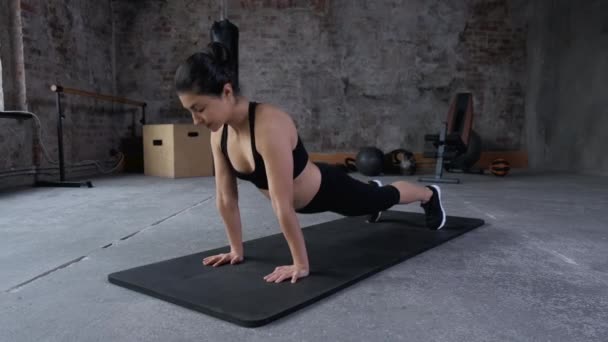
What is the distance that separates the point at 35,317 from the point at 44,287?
26cm

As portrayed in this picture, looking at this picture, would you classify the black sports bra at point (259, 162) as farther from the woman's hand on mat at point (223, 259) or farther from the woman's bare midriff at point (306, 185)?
the woman's hand on mat at point (223, 259)

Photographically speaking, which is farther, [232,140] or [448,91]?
[448,91]

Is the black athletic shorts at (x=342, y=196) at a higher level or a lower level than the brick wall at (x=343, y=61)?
lower

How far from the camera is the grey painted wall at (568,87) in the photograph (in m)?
4.79

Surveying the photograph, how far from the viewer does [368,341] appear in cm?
103

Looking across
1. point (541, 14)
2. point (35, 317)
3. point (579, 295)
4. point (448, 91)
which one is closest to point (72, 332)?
point (35, 317)

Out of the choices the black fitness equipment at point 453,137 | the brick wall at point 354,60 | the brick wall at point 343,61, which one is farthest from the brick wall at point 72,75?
the black fitness equipment at point 453,137

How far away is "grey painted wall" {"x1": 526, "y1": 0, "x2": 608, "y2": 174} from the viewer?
4.79 metres

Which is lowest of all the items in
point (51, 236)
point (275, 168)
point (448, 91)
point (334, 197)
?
point (51, 236)

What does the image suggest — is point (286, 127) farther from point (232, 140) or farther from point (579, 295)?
point (579, 295)

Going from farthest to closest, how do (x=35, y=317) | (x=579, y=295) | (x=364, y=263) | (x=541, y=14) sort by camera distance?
(x=541, y=14)
(x=364, y=263)
(x=579, y=295)
(x=35, y=317)

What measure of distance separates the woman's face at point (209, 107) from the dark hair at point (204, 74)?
0.02 metres

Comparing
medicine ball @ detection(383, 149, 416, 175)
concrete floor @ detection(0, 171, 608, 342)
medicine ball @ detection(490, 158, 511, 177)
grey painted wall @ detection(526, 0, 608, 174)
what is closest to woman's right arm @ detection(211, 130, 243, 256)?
concrete floor @ detection(0, 171, 608, 342)

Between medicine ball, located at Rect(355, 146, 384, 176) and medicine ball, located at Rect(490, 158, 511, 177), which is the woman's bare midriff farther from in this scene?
medicine ball, located at Rect(490, 158, 511, 177)
